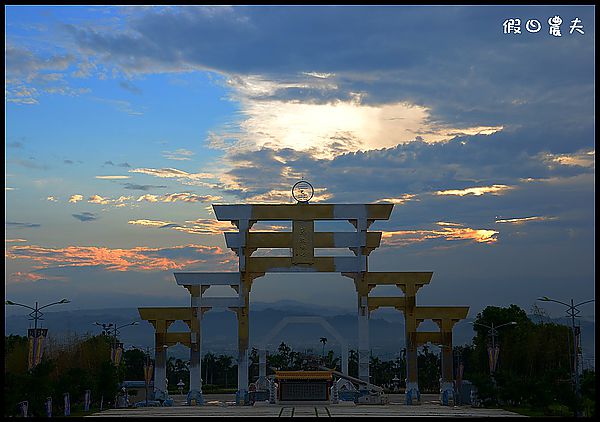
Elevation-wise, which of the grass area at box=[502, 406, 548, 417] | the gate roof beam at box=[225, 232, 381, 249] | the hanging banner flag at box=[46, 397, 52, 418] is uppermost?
the gate roof beam at box=[225, 232, 381, 249]

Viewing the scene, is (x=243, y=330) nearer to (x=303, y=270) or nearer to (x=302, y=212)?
(x=303, y=270)

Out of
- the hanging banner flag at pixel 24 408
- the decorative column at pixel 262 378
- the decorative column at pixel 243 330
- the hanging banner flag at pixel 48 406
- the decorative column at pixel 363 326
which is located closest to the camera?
the hanging banner flag at pixel 24 408

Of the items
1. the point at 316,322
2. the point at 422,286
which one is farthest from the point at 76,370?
the point at 422,286

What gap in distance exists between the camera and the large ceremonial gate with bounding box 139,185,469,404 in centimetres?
4784

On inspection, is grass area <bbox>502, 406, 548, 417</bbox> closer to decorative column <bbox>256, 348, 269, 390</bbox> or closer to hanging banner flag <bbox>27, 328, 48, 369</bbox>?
decorative column <bbox>256, 348, 269, 390</bbox>

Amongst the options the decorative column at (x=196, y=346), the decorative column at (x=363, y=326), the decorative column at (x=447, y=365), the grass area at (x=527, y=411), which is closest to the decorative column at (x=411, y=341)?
the decorative column at (x=447, y=365)

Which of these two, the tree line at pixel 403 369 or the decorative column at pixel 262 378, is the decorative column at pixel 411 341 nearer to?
the tree line at pixel 403 369

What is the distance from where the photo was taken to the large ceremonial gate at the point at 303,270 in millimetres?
47844

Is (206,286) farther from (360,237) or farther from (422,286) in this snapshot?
(422,286)

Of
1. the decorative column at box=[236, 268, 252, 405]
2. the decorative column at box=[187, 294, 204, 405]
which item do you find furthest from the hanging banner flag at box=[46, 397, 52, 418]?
the decorative column at box=[236, 268, 252, 405]

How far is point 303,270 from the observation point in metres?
47.9

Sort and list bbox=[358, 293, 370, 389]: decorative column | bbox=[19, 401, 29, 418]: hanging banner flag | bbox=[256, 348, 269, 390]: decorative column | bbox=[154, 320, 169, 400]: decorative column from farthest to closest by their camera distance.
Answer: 1. bbox=[256, 348, 269, 390]: decorative column
2. bbox=[154, 320, 169, 400]: decorative column
3. bbox=[358, 293, 370, 389]: decorative column
4. bbox=[19, 401, 29, 418]: hanging banner flag

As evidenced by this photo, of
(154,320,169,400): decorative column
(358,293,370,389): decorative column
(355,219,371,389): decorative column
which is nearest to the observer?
(355,219,371,389): decorative column

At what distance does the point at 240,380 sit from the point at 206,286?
5.56 metres
